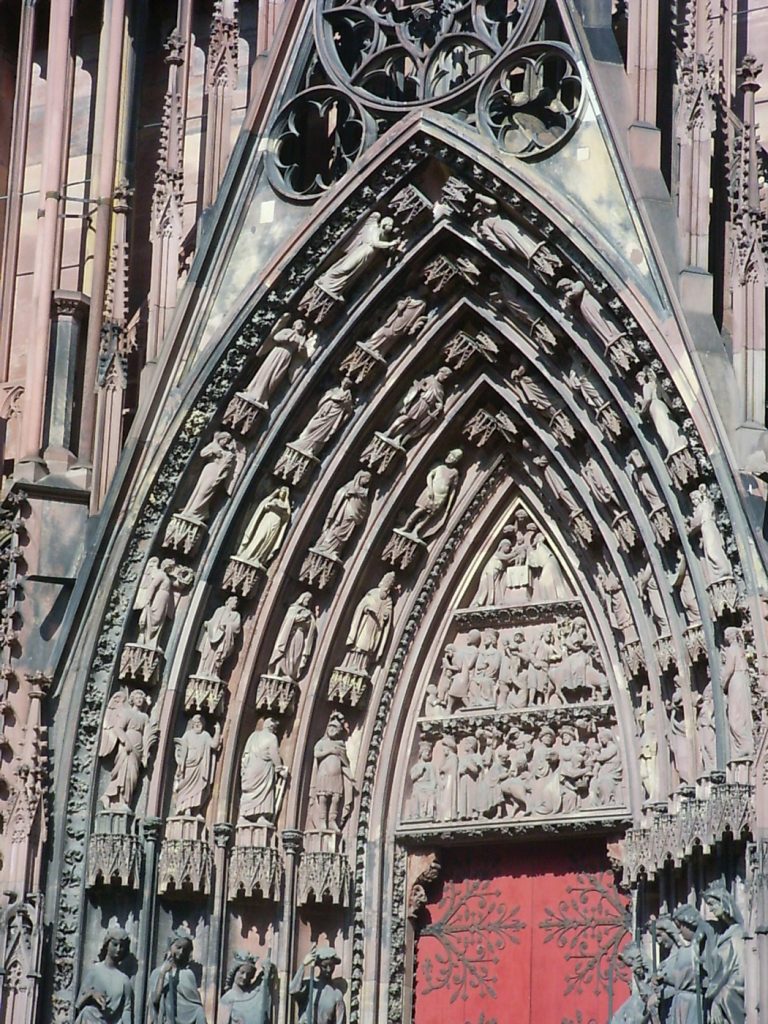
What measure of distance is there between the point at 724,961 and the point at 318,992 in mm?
2758

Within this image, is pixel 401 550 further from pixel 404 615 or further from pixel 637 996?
pixel 637 996

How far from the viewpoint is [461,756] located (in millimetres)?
15883

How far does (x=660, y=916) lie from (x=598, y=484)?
270cm

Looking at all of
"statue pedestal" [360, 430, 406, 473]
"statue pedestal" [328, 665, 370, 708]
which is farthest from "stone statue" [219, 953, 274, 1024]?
"statue pedestal" [360, 430, 406, 473]

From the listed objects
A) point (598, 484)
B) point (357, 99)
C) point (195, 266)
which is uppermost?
point (357, 99)

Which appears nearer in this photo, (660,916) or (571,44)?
(660,916)

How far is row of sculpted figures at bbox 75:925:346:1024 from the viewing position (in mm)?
14820

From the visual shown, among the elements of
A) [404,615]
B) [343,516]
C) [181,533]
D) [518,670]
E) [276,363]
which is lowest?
[518,670]

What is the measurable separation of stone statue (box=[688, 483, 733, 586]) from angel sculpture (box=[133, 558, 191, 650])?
11.2 ft

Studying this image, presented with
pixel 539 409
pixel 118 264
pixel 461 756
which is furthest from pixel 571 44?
pixel 461 756

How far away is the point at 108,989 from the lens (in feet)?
48.6

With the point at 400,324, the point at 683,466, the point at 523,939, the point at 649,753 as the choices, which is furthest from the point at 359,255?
the point at 523,939

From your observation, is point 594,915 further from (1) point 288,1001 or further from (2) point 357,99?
(2) point 357,99

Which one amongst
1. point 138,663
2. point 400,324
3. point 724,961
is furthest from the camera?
point 400,324
